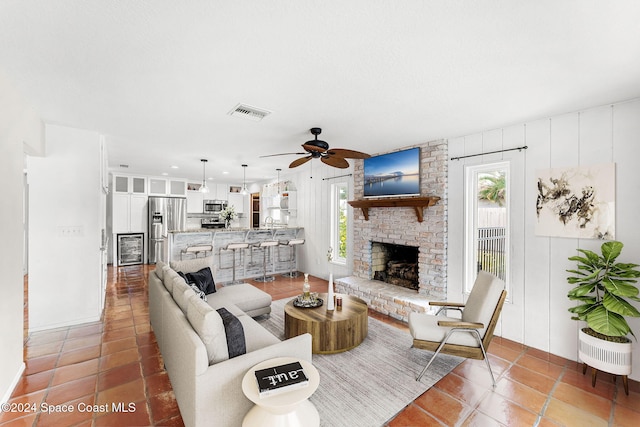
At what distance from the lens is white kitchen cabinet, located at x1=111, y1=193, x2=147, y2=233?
7.31 m

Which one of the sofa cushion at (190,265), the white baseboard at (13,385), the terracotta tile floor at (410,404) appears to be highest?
the sofa cushion at (190,265)

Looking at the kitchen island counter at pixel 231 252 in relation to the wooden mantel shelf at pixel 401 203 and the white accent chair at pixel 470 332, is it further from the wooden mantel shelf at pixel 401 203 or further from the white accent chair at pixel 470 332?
the white accent chair at pixel 470 332

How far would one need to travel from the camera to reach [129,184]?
7496mm

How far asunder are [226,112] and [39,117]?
2.17 metres

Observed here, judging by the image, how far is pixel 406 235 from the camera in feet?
14.5

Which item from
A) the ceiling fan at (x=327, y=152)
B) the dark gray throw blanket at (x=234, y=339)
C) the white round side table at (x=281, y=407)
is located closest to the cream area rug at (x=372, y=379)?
the white round side table at (x=281, y=407)

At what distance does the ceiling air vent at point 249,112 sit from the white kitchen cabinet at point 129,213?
6.11 metres

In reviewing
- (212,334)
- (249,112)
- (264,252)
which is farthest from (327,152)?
(264,252)

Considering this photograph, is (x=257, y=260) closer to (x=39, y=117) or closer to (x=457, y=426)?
(x=39, y=117)

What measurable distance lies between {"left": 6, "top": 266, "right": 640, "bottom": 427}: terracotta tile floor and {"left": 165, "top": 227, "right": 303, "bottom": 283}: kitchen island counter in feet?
7.74

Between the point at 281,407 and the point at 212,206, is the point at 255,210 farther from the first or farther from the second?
the point at 281,407

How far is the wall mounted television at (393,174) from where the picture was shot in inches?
169

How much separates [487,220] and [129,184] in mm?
8387

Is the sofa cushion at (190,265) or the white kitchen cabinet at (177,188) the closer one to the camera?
the sofa cushion at (190,265)
